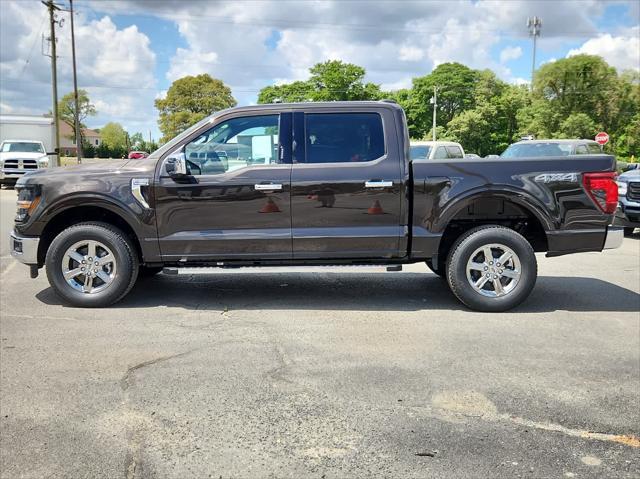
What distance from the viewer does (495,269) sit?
578 centimetres

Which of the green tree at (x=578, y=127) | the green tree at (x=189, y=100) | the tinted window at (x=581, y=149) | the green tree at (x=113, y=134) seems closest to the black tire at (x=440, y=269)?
the tinted window at (x=581, y=149)

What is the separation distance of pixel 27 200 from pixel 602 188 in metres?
5.68

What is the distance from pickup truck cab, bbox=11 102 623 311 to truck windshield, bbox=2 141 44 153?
2177 centimetres

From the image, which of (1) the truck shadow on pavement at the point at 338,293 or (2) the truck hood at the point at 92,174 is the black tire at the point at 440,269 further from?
(2) the truck hood at the point at 92,174

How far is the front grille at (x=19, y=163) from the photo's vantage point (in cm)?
2423

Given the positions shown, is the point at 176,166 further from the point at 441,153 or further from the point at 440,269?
the point at 441,153

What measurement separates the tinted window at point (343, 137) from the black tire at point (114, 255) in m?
2.02

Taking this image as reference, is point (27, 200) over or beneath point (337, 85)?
beneath

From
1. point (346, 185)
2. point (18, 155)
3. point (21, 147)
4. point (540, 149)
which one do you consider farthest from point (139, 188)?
point (21, 147)

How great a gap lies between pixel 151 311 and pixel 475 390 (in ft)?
10.9

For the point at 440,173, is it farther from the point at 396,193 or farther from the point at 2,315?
the point at 2,315

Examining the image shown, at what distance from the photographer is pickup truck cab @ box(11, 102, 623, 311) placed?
5.68 metres

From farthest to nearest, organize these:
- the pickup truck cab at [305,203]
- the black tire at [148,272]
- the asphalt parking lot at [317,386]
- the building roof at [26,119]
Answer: the building roof at [26,119], the black tire at [148,272], the pickup truck cab at [305,203], the asphalt parking lot at [317,386]

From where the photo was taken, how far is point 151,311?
227 inches
